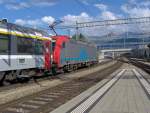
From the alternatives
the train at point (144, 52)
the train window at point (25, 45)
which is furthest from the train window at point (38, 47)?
the train at point (144, 52)

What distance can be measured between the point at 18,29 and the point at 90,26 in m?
46.7

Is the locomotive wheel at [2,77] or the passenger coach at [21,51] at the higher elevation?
the passenger coach at [21,51]

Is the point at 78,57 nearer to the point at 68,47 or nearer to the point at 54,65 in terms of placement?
the point at 68,47

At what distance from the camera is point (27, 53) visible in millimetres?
21344

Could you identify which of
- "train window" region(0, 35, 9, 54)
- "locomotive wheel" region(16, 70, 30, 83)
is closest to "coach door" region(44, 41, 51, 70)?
"locomotive wheel" region(16, 70, 30, 83)

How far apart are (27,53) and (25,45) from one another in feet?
1.99

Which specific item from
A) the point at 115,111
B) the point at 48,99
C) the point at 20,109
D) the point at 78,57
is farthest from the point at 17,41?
the point at 78,57

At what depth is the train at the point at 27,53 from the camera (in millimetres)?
18359

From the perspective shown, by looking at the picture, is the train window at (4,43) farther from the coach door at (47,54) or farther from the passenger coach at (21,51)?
the coach door at (47,54)

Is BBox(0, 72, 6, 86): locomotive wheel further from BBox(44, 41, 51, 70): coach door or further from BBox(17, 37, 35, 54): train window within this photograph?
BBox(44, 41, 51, 70): coach door

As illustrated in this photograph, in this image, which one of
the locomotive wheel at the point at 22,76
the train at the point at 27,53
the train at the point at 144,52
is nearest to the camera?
the train at the point at 27,53

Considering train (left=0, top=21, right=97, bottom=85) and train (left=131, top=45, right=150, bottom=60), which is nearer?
train (left=0, top=21, right=97, bottom=85)

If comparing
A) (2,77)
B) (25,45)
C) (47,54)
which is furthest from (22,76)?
(47,54)

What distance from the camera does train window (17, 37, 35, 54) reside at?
19978mm
